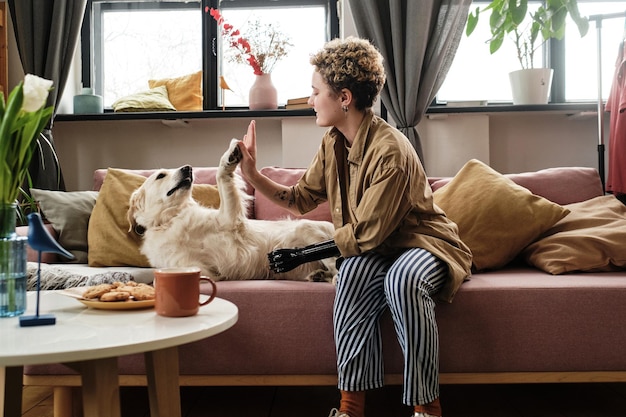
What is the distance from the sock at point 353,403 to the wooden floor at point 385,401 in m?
0.30

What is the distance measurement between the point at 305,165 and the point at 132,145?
3.56 feet

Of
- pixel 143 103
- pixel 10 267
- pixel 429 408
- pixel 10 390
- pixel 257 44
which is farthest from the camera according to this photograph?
pixel 257 44

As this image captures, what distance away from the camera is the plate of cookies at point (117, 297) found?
1169 mm

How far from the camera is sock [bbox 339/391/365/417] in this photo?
158 centimetres

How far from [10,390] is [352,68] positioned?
127 centimetres

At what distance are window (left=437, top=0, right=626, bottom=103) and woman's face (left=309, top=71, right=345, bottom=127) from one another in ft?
5.78

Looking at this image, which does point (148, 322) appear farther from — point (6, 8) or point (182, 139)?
point (6, 8)

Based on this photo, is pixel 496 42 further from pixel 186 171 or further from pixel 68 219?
pixel 68 219

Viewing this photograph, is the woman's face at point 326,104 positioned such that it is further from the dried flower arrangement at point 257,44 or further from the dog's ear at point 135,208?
the dried flower arrangement at point 257,44

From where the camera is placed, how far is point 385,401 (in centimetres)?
200

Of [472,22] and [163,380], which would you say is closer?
[163,380]

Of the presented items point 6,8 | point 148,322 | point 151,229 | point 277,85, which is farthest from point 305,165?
point 148,322

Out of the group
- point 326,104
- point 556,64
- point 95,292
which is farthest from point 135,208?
point 556,64

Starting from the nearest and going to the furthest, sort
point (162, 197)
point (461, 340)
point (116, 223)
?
point (461, 340), point (162, 197), point (116, 223)
